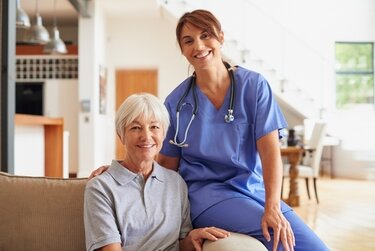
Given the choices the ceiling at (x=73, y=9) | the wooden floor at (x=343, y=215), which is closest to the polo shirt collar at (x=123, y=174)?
the wooden floor at (x=343, y=215)

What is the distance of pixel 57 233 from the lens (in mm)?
1489

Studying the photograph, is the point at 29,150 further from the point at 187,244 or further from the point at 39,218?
the point at 187,244

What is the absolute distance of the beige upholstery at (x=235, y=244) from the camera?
1238 millimetres

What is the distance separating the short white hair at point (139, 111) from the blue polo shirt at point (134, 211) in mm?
152

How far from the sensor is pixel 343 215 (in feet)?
15.4

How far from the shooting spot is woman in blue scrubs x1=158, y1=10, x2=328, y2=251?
4.69 ft

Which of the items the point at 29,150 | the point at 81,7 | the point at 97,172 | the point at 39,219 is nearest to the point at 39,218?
the point at 39,219

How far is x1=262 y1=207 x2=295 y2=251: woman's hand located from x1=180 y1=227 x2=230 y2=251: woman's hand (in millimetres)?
131

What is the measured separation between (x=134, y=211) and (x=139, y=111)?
0.33 metres

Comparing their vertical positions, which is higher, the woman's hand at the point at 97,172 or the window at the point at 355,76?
the window at the point at 355,76

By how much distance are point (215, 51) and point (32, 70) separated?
7.19 meters

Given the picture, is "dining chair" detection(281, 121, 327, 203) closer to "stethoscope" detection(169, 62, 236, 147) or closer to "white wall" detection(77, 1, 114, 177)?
"white wall" detection(77, 1, 114, 177)

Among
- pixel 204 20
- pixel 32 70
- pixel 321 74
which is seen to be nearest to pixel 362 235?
pixel 204 20

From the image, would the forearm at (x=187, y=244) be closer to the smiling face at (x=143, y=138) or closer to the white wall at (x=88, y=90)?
the smiling face at (x=143, y=138)
